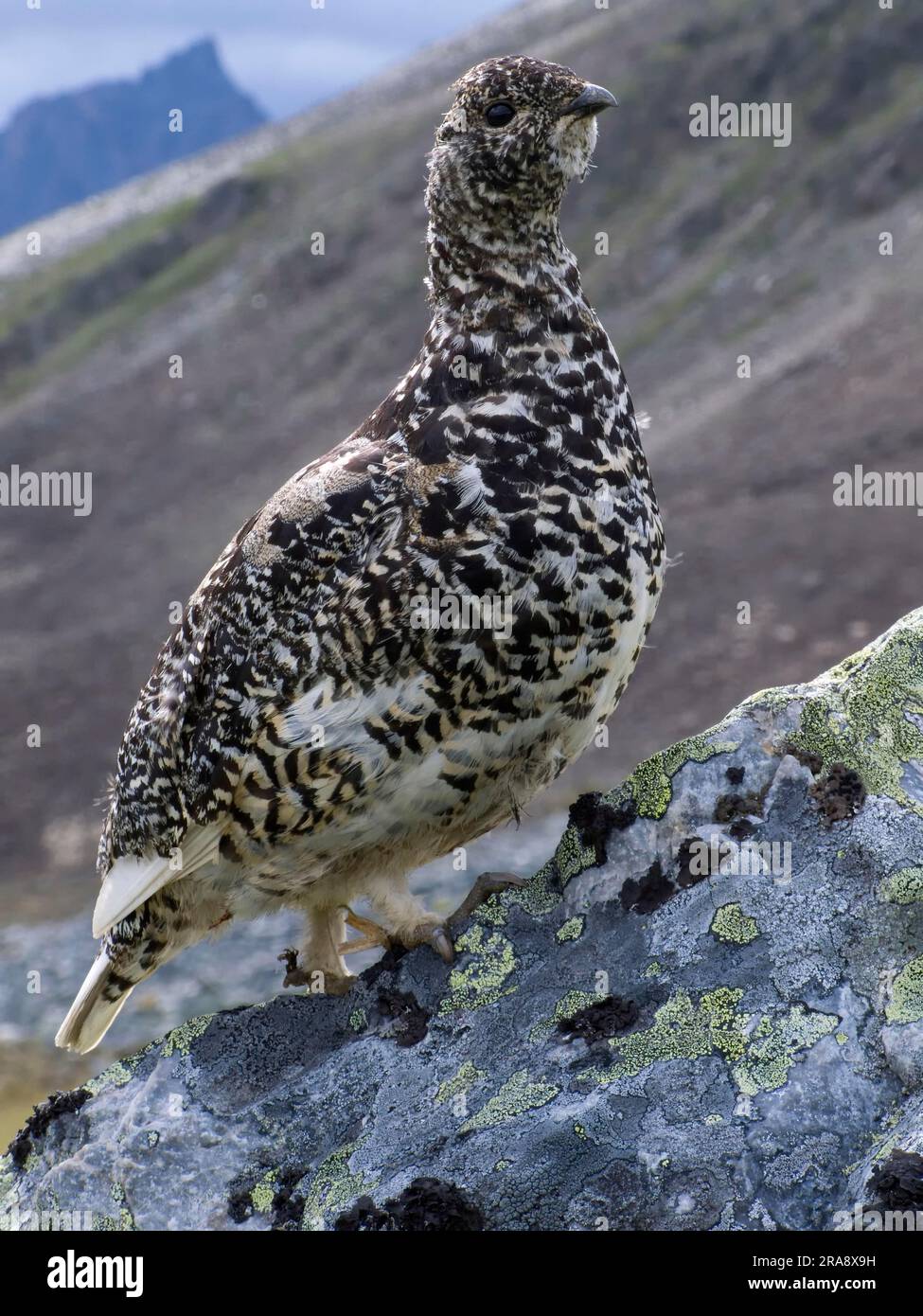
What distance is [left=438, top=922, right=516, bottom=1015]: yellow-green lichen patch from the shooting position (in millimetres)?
6391

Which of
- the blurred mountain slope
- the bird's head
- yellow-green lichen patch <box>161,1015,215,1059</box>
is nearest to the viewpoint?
the bird's head

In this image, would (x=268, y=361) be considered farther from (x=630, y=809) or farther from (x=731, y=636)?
(x=630, y=809)

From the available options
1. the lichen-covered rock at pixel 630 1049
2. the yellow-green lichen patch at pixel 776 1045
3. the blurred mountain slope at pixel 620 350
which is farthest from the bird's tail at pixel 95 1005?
the blurred mountain slope at pixel 620 350

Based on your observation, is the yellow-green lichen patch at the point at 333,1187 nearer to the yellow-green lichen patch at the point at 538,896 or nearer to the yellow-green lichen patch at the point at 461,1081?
the yellow-green lichen patch at the point at 461,1081

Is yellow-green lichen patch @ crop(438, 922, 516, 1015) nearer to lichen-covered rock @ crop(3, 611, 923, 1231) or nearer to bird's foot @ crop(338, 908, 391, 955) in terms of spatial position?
lichen-covered rock @ crop(3, 611, 923, 1231)

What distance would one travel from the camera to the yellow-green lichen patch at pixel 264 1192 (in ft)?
20.3

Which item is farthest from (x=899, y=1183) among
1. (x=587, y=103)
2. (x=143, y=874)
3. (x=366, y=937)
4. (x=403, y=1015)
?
(x=587, y=103)

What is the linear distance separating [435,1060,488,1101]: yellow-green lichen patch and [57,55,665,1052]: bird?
0.67 metres

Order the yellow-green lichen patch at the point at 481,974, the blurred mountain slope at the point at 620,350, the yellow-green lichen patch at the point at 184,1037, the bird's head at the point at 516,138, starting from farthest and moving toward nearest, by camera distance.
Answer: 1. the blurred mountain slope at the point at 620,350
2. the yellow-green lichen patch at the point at 184,1037
3. the bird's head at the point at 516,138
4. the yellow-green lichen patch at the point at 481,974

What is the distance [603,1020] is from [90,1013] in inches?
135

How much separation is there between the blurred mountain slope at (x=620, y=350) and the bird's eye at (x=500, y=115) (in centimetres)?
2755

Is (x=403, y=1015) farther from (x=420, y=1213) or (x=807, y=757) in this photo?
(x=807, y=757)

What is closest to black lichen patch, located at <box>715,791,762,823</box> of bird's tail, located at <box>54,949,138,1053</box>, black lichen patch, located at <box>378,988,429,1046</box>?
black lichen patch, located at <box>378,988,429,1046</box>

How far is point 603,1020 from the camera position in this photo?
19.5ft
